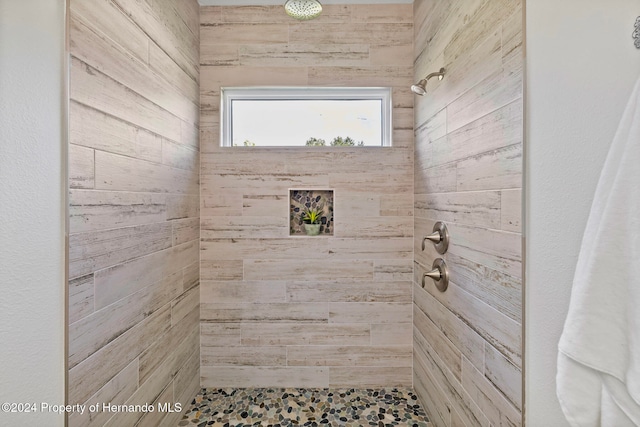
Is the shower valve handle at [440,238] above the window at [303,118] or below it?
below

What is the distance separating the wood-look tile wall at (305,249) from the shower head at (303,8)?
0.18 metres

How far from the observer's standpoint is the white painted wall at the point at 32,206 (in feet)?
2.39

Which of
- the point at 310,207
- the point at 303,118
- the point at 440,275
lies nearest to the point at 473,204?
the point at 440,275

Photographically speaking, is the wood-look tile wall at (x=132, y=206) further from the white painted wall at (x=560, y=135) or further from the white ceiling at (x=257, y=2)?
the white painted wall at (x=560, y=135)

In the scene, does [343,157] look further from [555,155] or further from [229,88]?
Answer: [555,155]

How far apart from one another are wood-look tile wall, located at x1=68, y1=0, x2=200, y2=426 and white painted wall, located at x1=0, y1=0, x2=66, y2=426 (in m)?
0.04

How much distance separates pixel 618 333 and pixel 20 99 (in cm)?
142

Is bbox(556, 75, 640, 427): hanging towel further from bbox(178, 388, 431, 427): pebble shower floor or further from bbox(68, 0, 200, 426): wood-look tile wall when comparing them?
bbox(68, 0, 200, 426): wood-look tile wall

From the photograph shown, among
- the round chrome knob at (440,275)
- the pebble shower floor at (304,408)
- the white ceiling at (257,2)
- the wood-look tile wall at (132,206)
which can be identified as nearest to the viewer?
the wood-look tile wall at (132,206)

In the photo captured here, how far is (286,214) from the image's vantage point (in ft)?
5.96

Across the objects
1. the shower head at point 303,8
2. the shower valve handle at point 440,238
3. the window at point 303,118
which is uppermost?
the shower head at point 303,8

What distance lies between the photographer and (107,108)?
40.1 inches

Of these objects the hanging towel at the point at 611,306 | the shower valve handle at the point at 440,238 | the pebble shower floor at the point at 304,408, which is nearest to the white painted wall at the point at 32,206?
the pebble shower floor at the point at 304,408

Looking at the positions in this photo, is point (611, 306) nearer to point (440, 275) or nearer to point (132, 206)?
point (440, 275)
